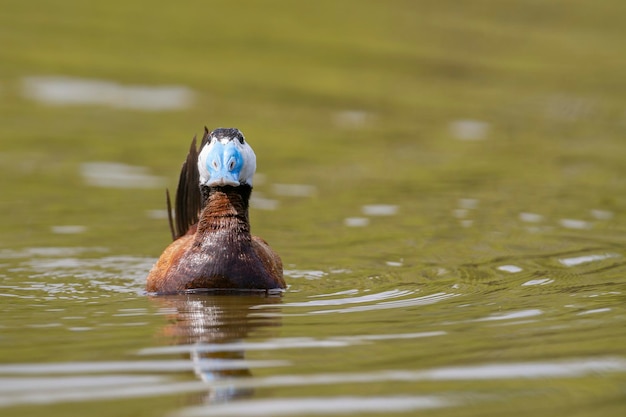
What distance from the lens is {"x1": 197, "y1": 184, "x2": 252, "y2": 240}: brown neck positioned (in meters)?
8.47

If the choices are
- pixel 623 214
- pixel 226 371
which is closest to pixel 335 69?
pixel 623 214

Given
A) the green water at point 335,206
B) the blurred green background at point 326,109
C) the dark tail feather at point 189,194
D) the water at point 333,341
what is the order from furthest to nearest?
the blurred green background at point 326,109 → the dark tail feather at point 189,194 → the green water at point 335,206 → the water at point 333,341

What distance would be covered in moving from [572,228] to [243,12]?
12.3 metres

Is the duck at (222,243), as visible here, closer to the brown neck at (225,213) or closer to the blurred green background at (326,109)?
the brown neck at (225,213)

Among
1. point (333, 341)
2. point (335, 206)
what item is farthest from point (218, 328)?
point (335, 206)

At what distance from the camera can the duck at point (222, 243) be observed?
8273 millimetres

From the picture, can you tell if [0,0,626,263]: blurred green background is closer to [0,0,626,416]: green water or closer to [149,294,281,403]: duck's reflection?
[0,0,626,416]: green water

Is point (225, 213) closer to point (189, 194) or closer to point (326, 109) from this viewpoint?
point (189, 194)

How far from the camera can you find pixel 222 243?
330 inches

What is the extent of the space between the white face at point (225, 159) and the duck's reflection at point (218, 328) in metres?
0.79

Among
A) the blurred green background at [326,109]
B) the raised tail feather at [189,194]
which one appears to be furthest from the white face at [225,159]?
the blurred green background at [326,109]

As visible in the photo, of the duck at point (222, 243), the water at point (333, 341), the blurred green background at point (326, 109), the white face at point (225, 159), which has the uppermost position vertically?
→ the blurred green background at point (326, 109)

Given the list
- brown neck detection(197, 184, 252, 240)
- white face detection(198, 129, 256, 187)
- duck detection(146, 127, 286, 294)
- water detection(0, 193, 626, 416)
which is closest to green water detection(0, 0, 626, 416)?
water detection(0, 193, 626, 416)

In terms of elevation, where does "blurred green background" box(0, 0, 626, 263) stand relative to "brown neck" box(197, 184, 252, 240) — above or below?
above
